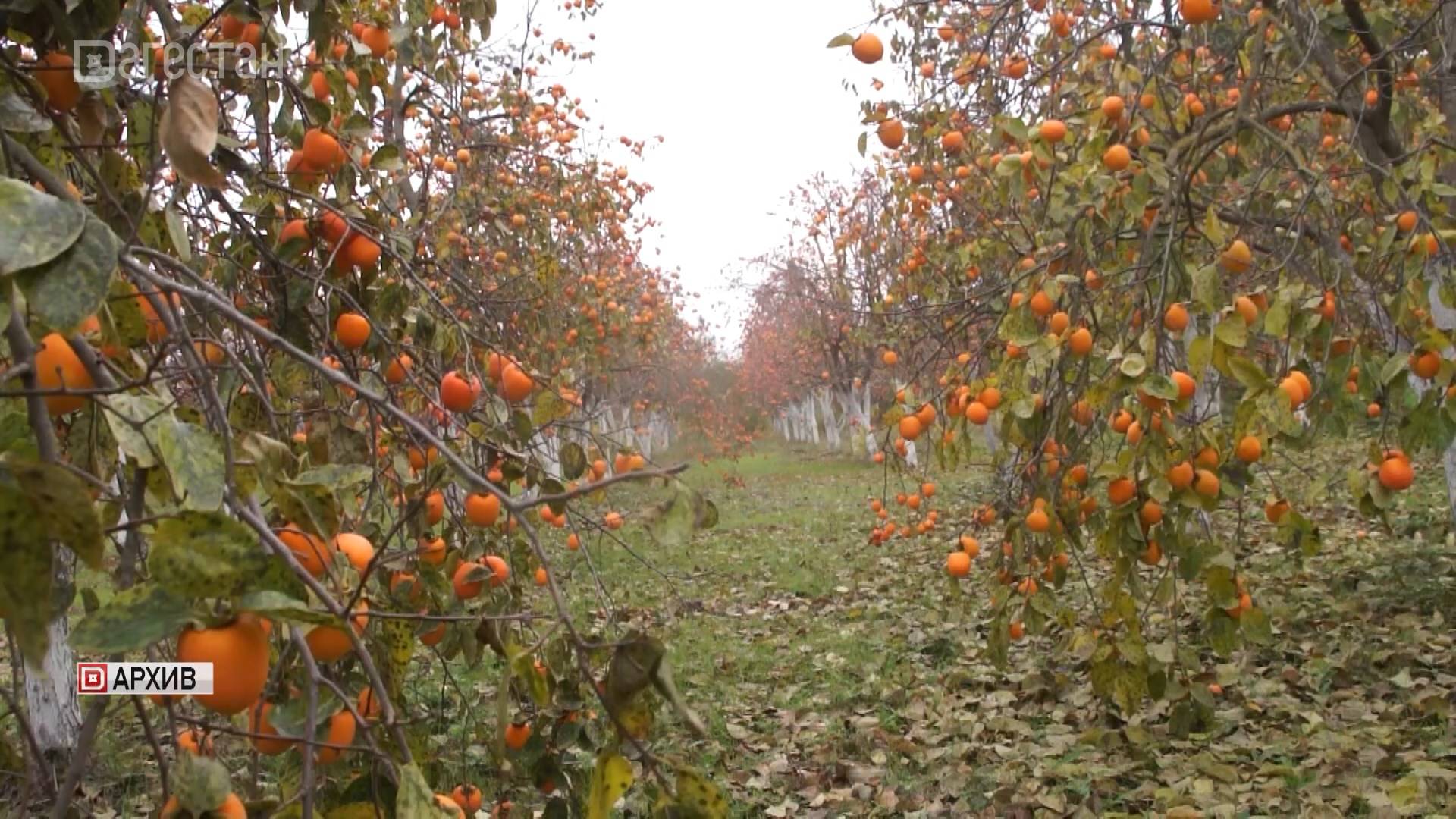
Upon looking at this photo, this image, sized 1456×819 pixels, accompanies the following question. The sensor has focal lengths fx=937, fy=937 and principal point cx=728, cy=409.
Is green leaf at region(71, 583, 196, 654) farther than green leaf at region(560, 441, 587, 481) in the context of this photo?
No

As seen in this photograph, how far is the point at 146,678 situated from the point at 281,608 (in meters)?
0.32

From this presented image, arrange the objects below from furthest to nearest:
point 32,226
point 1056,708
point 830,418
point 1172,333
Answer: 1. point 830,418
2. point 1056,708
3. point 1172,333
4. point 32,226

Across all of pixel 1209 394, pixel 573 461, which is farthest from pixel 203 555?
pixel 1209 394

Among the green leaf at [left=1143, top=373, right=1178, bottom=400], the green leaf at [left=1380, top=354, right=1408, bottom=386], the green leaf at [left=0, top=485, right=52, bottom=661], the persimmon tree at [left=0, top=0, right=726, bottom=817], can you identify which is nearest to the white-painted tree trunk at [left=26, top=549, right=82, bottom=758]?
the persimmon tree at [left=0, top=0, right=726, bottom=817]

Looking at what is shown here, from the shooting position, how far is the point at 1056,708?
3992 millimetres

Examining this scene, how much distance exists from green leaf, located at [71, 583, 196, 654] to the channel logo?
7 cm

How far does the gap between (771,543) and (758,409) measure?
20.0 metres

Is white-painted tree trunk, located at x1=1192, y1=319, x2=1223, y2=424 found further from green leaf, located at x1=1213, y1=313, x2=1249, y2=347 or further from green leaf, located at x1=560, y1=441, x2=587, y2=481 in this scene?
green leaf, located at x1=560, y1=441, x2=587, y2=481

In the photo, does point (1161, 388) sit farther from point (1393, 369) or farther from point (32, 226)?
point (32, 226)

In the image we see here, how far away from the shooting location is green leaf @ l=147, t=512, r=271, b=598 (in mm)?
686

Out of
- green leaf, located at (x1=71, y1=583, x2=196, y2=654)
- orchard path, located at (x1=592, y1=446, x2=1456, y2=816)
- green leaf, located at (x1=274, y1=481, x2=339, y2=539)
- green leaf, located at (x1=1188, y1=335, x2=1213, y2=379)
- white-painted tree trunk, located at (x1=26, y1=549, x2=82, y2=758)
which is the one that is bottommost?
orchard path, located at (x1=592, y1=446, x2=1456, y2=816)

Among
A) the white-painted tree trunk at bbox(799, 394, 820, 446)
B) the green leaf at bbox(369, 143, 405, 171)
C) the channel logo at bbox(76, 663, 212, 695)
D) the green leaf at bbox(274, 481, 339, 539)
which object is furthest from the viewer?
the white-painted tree trunk at bbox(799, 394, 820, 446)

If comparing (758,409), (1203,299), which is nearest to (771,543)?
(1203,299)

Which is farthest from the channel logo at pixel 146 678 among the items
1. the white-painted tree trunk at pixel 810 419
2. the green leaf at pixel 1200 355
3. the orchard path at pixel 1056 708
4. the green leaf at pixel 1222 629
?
the white-painted tree trunk at pixel 810 419
